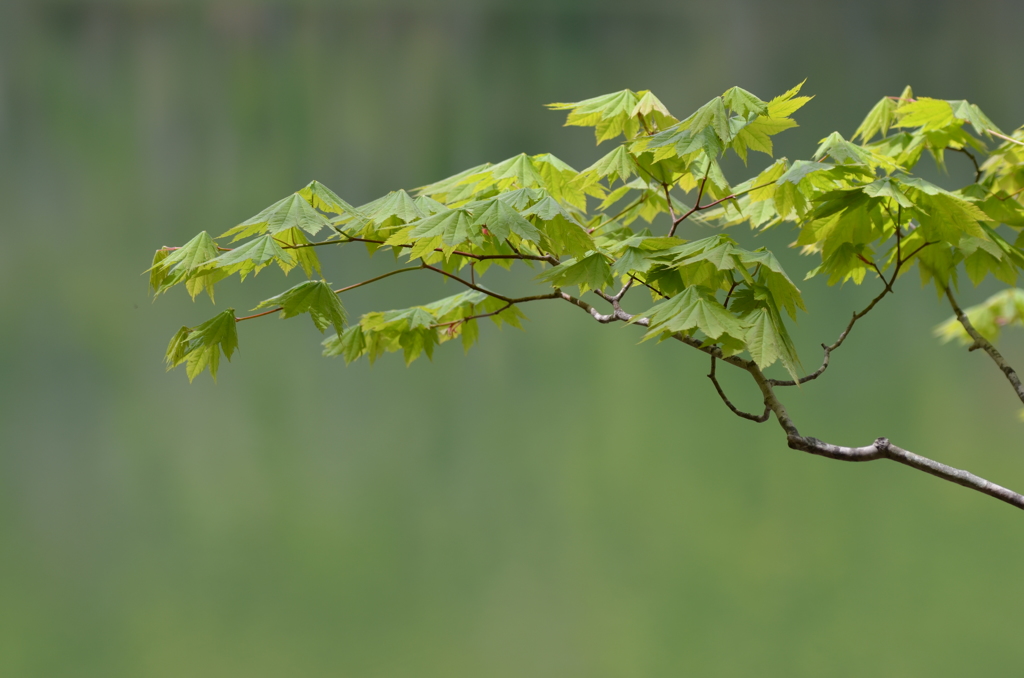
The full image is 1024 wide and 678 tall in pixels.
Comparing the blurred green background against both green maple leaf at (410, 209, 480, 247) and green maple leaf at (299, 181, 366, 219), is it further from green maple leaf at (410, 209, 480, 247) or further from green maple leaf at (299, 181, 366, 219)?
green maple leaf at (410, 209, 480, 247)

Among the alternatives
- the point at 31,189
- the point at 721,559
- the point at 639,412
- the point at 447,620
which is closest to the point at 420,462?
the point at 447,620

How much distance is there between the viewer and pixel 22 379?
7.80ft

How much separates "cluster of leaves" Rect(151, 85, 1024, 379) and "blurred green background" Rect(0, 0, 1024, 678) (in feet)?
4.12

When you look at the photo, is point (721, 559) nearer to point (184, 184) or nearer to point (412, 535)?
point (412, 535)

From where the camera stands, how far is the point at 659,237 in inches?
44.5

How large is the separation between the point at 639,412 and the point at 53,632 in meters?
2.03

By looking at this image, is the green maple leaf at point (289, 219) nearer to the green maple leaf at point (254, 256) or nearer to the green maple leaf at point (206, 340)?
the green maple leaf at point (254, 256)

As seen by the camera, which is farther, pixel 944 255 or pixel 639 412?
pixel 639 412

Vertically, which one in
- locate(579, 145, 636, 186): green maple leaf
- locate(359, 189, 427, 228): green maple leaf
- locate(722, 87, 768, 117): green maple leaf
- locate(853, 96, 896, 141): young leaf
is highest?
locate(853, 96, 896, 141): young leaf

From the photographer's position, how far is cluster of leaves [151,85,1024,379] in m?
0.98

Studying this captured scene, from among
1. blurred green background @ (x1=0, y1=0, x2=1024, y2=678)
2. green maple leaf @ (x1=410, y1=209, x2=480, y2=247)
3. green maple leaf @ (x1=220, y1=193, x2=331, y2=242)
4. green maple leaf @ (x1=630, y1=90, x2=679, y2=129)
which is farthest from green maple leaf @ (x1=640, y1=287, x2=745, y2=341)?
blurred green background @ (x1=0, y1=0, x2=1024, y2=678)

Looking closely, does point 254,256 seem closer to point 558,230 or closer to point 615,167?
point 558,230

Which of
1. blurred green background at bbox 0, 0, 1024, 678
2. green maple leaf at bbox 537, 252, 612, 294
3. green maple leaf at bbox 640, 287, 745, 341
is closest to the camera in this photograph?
green maple leaf at bbox 640, 287, 745, 341

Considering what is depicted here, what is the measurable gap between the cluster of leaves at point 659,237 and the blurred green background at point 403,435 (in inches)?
49.4
